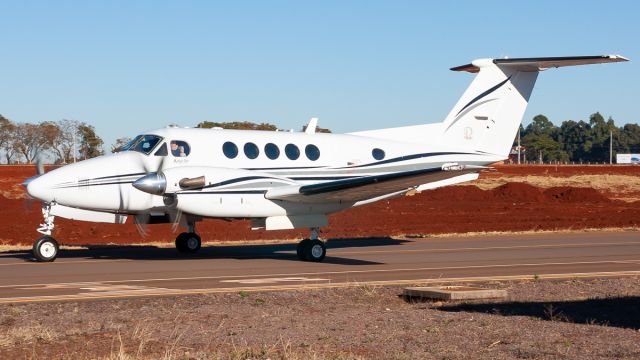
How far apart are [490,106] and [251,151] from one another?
25.1ft

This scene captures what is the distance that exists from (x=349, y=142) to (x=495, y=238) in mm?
7517

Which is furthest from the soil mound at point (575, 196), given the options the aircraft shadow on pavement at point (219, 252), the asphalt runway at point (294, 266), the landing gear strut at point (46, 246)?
the landing gear strut at point (46, 246)

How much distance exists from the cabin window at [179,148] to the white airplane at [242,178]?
0.02 m

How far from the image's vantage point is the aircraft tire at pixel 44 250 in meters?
20.5

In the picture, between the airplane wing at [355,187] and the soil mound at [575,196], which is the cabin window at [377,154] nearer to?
the airplane wing at [355,187]

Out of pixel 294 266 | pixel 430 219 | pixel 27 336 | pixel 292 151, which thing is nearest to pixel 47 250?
pixel 294 266

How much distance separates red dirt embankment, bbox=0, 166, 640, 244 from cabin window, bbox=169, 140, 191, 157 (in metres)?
3.67

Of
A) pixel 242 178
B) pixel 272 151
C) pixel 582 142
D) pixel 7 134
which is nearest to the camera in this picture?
pixel 242 178

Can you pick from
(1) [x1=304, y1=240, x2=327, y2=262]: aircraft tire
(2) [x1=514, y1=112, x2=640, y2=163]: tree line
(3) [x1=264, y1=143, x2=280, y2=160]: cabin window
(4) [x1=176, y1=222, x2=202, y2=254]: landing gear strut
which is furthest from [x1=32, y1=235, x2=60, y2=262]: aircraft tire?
(2) [x1=514, y1=112, x2=640, y2=163]: tree line

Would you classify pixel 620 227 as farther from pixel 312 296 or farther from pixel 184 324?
pixel 184 324

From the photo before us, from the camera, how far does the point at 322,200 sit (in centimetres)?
2159

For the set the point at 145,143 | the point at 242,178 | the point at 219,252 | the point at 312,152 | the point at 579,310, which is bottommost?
the point at 219,252

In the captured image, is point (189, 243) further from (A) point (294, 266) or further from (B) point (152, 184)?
(A) point (294, 266)

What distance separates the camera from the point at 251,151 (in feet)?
72.7
